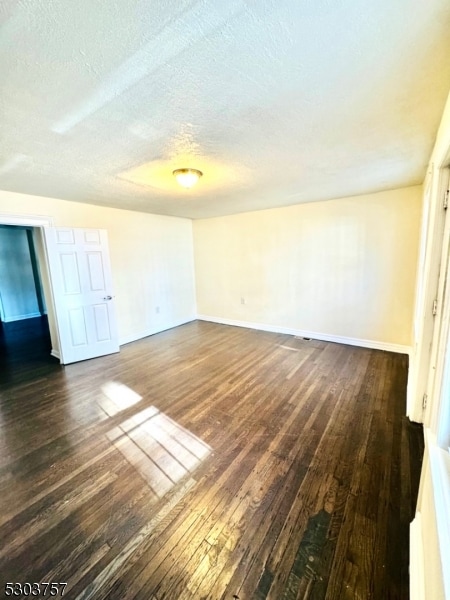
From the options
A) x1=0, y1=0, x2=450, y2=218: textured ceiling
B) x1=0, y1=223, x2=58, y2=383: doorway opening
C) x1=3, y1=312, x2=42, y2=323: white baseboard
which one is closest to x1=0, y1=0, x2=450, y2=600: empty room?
x1=0, y1=0, x2=450, y2=218: textured ceiling

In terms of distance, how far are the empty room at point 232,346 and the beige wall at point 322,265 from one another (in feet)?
0.15

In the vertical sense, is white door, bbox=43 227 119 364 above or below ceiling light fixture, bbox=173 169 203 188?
below

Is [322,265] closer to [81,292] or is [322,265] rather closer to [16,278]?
[81,292]

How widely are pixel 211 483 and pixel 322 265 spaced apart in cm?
368

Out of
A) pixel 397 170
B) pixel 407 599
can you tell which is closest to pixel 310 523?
pixel 407 599

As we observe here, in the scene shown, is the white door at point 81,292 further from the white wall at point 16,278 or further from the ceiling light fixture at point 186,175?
the white wall at point 16,278

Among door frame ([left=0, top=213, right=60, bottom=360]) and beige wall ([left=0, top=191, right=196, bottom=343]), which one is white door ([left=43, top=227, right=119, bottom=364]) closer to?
door frame ([left=0, top=213, right=60, bottom=360])

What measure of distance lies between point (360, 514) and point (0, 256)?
8.25 metres

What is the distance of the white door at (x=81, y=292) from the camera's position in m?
3.63

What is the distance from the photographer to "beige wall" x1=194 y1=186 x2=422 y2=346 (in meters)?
3.69

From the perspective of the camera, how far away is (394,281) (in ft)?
12.3

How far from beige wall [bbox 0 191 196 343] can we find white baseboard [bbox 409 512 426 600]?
14.6ft

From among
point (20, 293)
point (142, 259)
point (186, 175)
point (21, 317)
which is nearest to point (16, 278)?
point (20, 293)

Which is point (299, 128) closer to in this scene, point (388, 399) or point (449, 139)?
point (449, 139)
